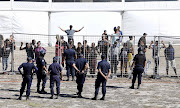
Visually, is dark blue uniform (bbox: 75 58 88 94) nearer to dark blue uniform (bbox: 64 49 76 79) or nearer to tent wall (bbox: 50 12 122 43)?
dark blue uniform (bbox: 64 49 76 79)

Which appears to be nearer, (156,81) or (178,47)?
(156,81)

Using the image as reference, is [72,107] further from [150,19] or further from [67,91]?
[150,19]

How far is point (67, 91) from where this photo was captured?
14.9 meters

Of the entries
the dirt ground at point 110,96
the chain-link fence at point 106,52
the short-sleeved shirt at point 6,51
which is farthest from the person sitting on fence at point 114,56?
the short-sleeved shirt at point 6,51

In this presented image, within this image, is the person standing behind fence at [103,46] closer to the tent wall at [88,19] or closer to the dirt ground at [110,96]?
the dirt ground at [110,96]

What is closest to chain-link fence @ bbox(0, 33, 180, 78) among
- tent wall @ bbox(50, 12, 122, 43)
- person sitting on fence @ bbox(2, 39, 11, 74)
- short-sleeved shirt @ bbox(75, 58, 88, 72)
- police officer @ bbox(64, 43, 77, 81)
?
person sitting on fence @ bbox(2, 39, 11, 74)

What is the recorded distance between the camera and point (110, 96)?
14.0m

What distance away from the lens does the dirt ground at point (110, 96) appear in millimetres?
12414

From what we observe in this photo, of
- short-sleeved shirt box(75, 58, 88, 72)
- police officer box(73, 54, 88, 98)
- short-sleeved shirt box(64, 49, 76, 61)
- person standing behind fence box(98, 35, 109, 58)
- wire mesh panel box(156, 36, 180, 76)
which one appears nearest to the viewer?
police officer box(73, 54, 88, 98)

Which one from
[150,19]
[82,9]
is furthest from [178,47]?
[82,9]

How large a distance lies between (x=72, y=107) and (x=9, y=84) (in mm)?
5401

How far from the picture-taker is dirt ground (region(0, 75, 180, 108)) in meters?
12.4

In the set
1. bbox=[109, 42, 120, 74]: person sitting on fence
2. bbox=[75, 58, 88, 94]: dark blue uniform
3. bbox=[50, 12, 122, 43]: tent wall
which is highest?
bbox=[50, 12, 122, 43]: tent wall

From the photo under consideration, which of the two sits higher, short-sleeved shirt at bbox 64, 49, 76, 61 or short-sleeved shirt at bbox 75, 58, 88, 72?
short-sleeved shirt at bbox 64, 49, 76, 61
